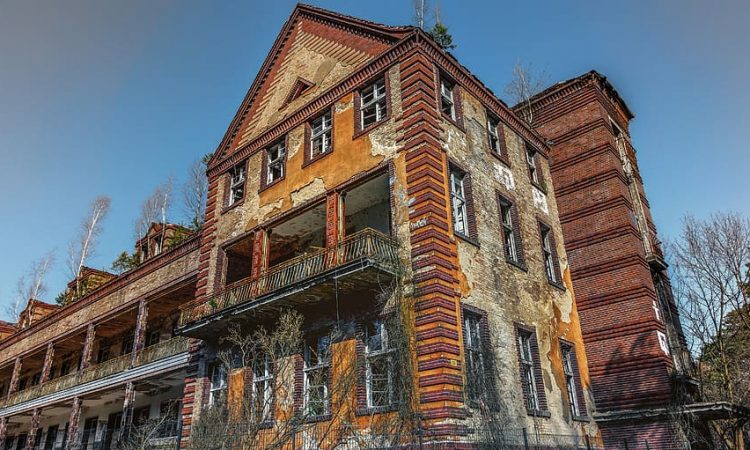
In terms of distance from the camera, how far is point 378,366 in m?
12.9

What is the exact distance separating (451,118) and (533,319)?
6.24m

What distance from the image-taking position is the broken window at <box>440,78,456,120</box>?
1616cm

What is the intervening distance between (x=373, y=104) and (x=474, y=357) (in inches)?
306

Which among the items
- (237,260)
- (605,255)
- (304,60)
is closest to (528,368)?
(605,255)

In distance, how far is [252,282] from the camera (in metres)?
15.8

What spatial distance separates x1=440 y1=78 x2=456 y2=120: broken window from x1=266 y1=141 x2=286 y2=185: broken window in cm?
566

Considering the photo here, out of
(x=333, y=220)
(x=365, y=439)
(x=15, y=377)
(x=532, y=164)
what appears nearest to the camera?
(x=365, y=439)

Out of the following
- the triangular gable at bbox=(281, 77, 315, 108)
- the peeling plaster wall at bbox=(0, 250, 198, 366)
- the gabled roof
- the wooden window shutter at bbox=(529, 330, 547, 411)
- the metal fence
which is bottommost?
the metal fence

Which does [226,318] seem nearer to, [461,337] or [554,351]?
[461,337]

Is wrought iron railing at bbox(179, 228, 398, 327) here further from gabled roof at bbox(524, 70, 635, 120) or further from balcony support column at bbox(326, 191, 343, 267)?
gabled roof at bbox(524, 70, 635, 120)

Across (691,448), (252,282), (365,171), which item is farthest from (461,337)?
(691,448)

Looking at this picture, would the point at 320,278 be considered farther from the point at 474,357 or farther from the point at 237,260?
the point at 237,260

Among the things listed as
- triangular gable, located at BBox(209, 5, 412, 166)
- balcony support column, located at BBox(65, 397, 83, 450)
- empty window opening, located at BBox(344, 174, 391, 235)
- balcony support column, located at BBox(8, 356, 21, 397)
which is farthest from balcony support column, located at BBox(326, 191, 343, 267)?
balcony support column, located at BBox(8, 356, 21, 397)

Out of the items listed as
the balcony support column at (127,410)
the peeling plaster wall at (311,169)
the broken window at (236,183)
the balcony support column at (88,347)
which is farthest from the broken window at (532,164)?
the balcony support column at (88,347)
